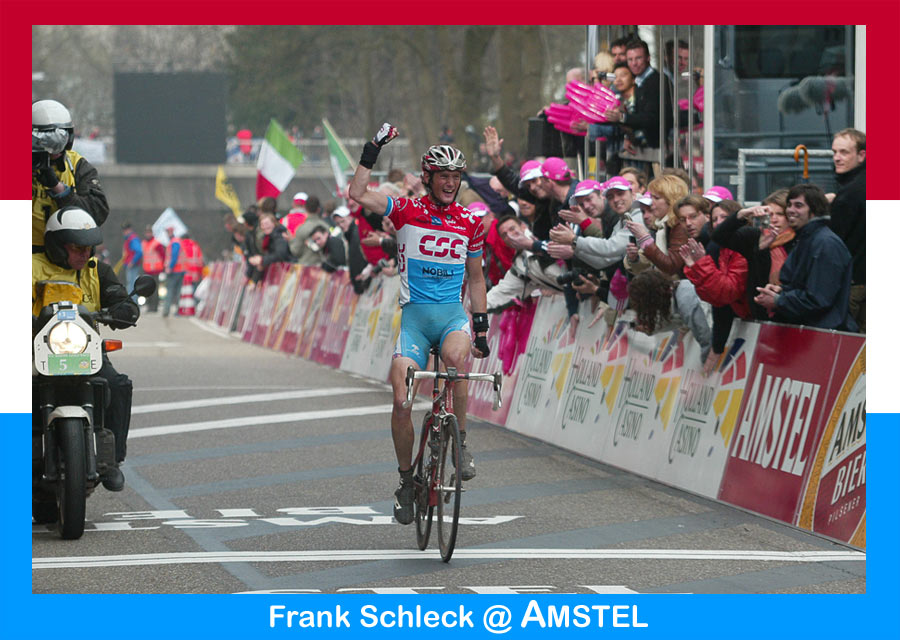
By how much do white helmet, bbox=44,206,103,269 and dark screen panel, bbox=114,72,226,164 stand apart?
55981 millimetres

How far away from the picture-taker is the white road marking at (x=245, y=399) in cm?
1642

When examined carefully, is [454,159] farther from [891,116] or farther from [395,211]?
[891,116]

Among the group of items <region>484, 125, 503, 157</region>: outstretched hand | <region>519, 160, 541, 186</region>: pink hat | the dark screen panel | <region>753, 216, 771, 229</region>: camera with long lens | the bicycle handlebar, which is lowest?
the bicycle handlebar

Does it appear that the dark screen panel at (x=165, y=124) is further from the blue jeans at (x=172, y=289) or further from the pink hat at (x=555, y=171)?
the pink hat at (x=555, y=171)

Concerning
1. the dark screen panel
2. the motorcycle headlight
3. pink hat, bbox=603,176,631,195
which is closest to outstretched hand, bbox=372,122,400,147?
the motorcycle headlight

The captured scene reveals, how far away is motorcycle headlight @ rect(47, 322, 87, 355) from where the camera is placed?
30.2 feet

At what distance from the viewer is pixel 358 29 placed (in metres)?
44.7

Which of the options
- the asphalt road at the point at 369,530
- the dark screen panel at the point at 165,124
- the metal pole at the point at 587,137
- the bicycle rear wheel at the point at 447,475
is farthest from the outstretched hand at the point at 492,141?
the dark screen panel at the point at 165,124

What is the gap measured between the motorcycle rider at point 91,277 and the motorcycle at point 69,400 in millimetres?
82

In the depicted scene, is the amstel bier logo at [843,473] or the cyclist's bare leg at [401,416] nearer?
the cyclist's bare leg at [401,416]

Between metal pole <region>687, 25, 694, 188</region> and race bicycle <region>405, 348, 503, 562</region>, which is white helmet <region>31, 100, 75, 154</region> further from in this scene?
metal pole <region>687, 25, 694, 188</region>

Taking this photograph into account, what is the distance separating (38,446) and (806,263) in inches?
174

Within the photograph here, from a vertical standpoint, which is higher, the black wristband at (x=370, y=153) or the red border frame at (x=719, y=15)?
the red border frame at (x=719, y=15)

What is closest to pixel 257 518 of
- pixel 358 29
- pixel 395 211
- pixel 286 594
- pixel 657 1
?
pixel 395 211
